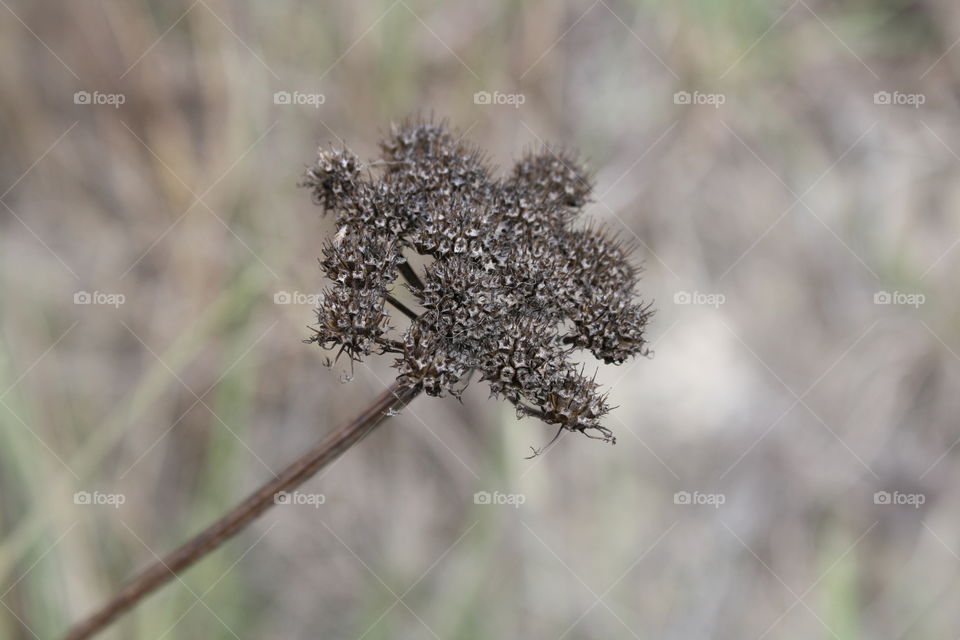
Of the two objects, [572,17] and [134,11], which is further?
[572,17]

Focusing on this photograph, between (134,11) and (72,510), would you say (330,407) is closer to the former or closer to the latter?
(72,510)

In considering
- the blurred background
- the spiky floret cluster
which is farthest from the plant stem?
the blurred background

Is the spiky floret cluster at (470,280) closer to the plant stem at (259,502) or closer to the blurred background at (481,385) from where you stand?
the plant stem at (259,502)

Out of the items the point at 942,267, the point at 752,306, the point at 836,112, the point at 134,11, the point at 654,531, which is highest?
the point at 836,112

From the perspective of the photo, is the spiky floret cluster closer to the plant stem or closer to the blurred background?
the plant stem

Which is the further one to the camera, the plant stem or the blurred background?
the blurred background

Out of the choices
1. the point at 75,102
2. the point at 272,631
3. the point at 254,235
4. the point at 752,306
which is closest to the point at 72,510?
the point at 272,631
